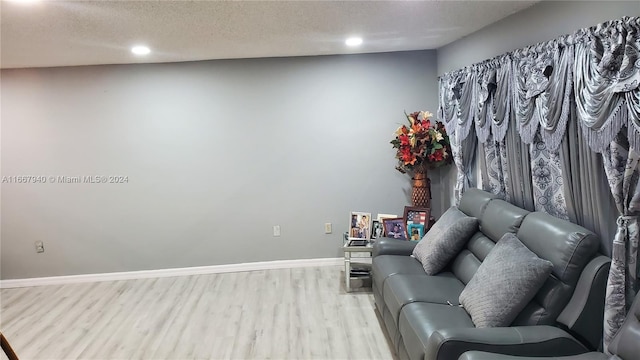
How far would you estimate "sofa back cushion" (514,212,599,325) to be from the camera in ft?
6.12

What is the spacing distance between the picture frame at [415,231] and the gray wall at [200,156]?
0.63 metres

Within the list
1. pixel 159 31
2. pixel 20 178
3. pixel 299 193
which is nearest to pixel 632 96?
pixel 159 31

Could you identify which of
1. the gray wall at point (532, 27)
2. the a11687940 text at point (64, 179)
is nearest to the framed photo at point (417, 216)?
the gray wall at point (532, 27)

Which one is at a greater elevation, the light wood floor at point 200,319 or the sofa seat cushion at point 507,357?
the sofa seat cushion at point 507,357

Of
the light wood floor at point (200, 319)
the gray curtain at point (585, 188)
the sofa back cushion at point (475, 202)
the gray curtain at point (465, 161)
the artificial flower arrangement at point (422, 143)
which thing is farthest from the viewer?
the artificial flower arrangement at point (422, 143)

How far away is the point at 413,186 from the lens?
13.4ft

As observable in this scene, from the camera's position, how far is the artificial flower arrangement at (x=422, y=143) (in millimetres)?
3828

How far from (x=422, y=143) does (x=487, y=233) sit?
1.37 meters

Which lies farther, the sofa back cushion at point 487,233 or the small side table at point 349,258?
the small side table at point 349,258

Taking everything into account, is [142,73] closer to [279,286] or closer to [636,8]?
[279,286]

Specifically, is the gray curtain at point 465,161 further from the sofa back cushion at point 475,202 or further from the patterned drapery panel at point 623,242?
the patterned drapery panel at point 623,242

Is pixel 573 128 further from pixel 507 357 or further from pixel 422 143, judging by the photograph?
pixel 422 143

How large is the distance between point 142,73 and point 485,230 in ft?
11.6

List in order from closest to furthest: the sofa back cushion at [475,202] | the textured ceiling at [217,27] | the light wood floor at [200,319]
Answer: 1. the textured ceiling at [217,27]
2. the light wood floor at [200,319]
3. the sofa back cushion at [475,202]
